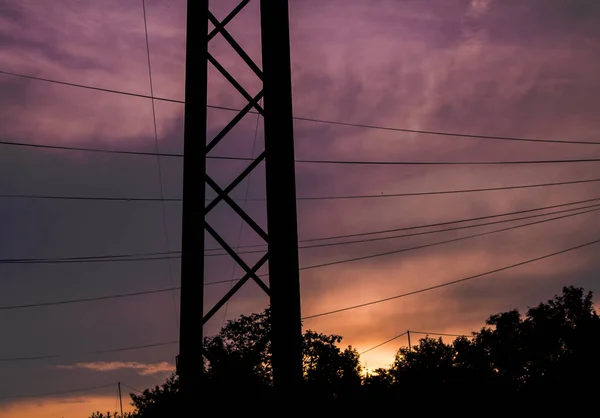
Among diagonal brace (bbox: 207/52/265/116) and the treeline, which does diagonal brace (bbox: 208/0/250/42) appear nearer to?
diagonal brace (bbox: 207/52/265/116)

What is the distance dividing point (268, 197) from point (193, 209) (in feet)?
3.15

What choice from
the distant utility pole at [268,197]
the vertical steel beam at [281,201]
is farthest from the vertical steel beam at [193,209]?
the vertical steel beam at [281,201]

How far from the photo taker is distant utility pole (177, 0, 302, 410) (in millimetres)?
9516

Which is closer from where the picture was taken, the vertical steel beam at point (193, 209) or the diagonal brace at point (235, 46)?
the vertical steel beam at point (193, 209)

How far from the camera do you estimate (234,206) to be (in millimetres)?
10133

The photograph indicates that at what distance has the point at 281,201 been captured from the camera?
9.89m

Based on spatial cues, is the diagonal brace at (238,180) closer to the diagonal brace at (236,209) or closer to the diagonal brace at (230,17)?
the diagonal brace at (236,209)

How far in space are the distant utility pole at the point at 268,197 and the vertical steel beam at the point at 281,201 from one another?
1 cm

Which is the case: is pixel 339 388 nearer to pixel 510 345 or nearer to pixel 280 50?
pixel 280 50

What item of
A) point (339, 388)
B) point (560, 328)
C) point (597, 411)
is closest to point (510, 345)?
point (560, 328)

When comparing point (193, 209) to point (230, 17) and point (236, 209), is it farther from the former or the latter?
point (230, 17)

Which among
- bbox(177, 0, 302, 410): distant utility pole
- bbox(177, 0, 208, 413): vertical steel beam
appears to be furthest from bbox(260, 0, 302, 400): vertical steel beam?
bbox(177, 0, 208, 413): vertical steel beam

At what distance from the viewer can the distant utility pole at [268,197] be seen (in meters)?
9.52

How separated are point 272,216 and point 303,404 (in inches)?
92.2
